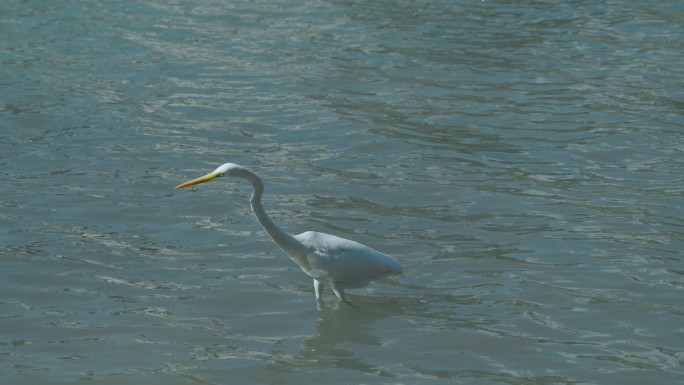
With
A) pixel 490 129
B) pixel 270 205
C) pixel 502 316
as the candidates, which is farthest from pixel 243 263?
pixel 490 129

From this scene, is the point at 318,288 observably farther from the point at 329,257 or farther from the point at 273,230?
the point at 273,230

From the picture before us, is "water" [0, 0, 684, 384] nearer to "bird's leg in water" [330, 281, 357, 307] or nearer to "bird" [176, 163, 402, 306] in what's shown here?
"bird's leg in water" [330, 281, 357, 307]

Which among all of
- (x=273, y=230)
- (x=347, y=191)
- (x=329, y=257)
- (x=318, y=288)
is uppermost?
(x=273, y=230)

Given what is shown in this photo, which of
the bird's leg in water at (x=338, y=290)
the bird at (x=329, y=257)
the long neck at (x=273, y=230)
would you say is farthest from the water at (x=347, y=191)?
the long neck at (x=273, y=230)

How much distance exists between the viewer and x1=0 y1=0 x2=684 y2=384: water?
8.79m

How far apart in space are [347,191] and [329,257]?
3.21 m

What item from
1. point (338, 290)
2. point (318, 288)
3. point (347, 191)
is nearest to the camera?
point (338, 290)

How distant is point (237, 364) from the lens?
8492mm

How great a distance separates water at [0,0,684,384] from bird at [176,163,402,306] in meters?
0.38

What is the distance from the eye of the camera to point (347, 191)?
40.0ft

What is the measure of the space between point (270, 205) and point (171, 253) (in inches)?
64.7

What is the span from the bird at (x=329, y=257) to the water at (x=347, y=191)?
383 millimetres

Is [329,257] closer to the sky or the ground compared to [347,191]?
closer to the sky

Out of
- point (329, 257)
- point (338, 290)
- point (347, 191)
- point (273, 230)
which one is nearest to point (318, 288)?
point (338, 290)
